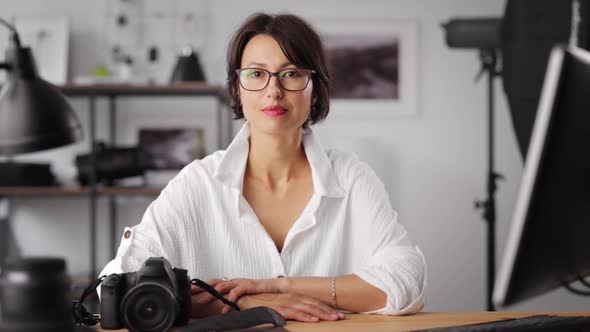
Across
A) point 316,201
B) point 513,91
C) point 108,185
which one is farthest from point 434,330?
point 108,185

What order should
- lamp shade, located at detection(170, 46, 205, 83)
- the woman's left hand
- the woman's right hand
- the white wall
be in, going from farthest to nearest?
1. the white wall
2. lamp shade, located at detection(170, 46, 205, 83)
3. the woman's left hand
4. the woman's right hand

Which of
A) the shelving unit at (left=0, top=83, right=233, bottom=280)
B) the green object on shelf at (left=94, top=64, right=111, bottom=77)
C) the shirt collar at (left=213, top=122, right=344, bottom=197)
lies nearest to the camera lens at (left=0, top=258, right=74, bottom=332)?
the shirt collar at (left=213, top=122, right=344, bottom=197)

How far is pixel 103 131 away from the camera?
432cm

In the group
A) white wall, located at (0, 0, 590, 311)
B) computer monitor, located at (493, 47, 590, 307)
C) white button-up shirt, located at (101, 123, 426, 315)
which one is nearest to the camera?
computer monitor, located at (493, 47, 590, 307)

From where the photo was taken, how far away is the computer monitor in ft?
2.59

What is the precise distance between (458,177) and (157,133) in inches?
75.8

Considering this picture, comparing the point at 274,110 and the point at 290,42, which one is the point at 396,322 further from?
the point at 290,42

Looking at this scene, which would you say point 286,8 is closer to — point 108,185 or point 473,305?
point 108,185

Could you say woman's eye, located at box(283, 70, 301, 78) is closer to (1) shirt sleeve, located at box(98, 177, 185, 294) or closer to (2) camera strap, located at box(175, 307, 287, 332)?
(1) shirt sleeve, located at box(98, 177, 185, 294)

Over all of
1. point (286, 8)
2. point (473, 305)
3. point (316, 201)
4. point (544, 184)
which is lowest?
point (473, 305)

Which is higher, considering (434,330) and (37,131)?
(37,131)

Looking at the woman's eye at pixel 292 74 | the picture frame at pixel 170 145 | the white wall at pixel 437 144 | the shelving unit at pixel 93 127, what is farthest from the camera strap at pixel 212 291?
the white wall at pixel 437 144

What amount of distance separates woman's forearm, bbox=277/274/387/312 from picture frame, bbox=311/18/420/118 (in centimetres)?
289

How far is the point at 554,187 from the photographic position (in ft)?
2.68
